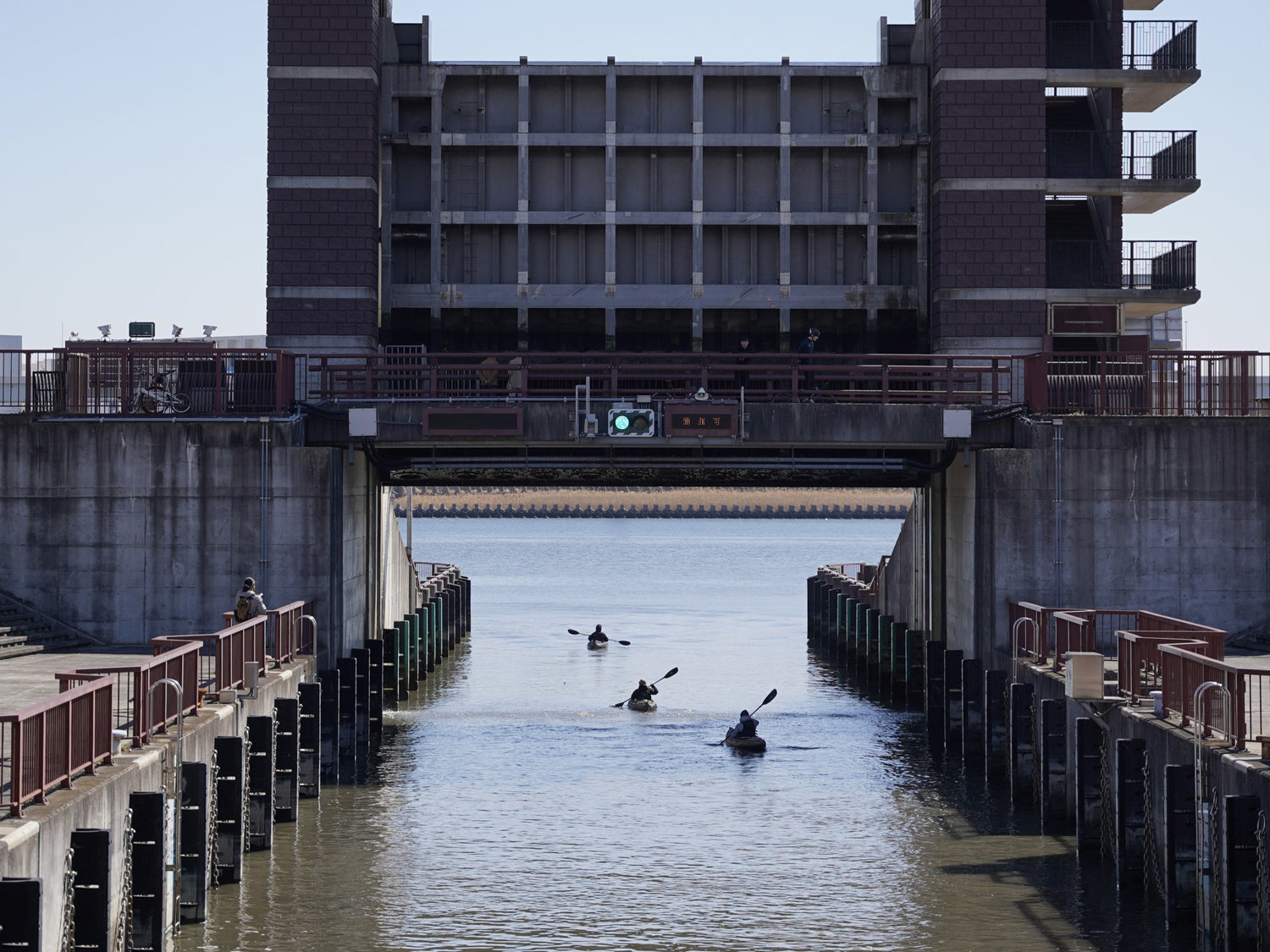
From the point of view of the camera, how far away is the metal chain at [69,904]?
59.1ft

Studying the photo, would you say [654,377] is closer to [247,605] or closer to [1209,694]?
[247,605]

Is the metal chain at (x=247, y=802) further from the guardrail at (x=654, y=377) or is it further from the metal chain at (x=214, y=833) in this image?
the guardrail at (x=654, y=377)

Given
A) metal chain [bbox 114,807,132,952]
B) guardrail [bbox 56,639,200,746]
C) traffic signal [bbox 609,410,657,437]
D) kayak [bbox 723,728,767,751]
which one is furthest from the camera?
kayak [bbox 723,728,767,751]

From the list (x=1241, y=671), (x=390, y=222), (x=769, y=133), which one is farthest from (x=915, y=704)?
(x=1241, y=671)

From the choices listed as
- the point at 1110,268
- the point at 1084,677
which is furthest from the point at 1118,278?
the point at 1084,677

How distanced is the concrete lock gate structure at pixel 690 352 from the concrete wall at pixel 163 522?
7 cm

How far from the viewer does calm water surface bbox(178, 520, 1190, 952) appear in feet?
77.7

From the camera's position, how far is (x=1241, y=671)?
20.7m

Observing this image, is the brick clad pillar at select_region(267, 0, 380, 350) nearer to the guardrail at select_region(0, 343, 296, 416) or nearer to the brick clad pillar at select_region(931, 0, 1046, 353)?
the guardrail at select_region(0, 343, 296, 416)

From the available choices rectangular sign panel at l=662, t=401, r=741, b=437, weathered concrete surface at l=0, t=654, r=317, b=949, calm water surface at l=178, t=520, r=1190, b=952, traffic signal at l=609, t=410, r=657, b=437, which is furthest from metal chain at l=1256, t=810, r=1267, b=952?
traffic signal at l=609, t=410, r=657, b=437

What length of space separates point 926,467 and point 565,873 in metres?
15.8

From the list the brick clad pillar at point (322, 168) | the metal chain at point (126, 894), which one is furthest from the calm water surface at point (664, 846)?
the brick clad pillar at point (322, 168)

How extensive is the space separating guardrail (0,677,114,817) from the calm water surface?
381 centimetres

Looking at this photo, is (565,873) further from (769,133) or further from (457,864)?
(769,133)
